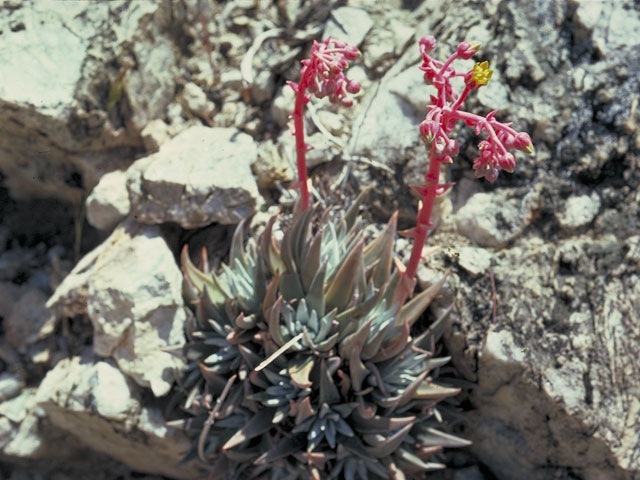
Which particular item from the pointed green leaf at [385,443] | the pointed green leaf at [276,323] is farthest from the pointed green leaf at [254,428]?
the pointed green leaf at [385,443]

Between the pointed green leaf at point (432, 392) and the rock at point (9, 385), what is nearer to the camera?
the pointed green leaf at point (432, 392)

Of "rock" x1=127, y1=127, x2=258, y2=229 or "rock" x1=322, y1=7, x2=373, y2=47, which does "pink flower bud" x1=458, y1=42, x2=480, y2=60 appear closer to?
"rock" x1=127, y1=127, x2=258, y2=229

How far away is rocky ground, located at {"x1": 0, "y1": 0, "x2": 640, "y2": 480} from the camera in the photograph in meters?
3.39

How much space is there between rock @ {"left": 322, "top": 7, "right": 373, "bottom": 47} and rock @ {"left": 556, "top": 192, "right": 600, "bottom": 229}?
1.73 m

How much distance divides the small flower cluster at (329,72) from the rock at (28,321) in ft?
8.48

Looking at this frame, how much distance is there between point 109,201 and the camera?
12.7 ft

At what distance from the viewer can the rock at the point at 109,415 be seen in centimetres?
364

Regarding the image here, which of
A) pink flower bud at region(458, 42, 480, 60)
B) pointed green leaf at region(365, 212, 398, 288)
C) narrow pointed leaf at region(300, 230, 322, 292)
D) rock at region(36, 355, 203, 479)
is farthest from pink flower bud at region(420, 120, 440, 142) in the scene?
rock at region(36, 355, 203, 479)

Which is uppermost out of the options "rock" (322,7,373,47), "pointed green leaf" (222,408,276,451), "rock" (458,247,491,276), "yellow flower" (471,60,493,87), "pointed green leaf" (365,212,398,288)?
"yellow flower" (471,60,493,87)

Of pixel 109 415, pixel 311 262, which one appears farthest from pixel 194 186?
pixel 109 415

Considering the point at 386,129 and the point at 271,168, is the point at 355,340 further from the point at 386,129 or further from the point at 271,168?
the point at 386,129

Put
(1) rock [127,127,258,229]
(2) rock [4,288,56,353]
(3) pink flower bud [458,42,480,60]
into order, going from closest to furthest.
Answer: (3) pink flower bud [458,42,480,60] < (1) rock [127,127,258,229] < (2) rock [4,288,56,353]

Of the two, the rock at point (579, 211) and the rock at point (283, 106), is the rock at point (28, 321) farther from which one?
the rock at point (579, 211)

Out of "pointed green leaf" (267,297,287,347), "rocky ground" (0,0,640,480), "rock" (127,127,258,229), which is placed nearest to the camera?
"pointed green leaf" (267,297,287,347)
